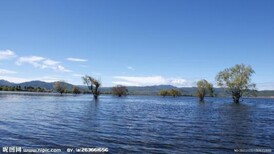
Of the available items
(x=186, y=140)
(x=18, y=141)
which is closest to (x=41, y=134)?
(x=18, y=141)

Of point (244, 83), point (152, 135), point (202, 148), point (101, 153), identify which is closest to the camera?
point (101, 153)

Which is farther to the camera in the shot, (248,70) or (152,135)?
(248,70)

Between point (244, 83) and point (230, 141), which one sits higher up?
point (244, 83)

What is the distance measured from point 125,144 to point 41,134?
8309 mm

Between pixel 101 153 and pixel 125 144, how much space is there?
378 cm

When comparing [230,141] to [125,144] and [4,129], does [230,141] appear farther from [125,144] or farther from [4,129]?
[4,129]

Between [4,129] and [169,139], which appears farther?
[4,129]

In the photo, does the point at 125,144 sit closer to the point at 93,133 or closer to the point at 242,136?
the point at 93,133

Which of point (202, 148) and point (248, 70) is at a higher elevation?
point (248, 70)

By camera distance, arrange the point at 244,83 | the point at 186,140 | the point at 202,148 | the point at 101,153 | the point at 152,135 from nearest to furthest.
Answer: the point at 101,153, the point at 202,148, the point at 186,140, the point at 152,135, the point at 244,83

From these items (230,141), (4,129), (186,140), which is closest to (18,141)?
(4,129)

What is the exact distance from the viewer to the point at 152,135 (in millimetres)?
28328

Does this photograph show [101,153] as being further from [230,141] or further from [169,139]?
[230,141]

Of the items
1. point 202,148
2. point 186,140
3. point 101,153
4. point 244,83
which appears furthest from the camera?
point 244,83
